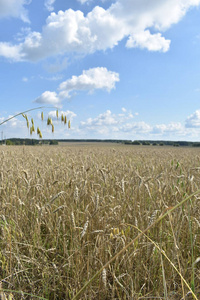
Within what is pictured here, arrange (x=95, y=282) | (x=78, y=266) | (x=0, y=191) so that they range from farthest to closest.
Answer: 1. (x=0, y=191)
2. (x=95, y=282)
3. (x=78, y=266)

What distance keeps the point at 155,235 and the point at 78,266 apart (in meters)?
0.87

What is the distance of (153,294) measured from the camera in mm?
1665

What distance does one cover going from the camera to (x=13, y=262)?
1921 millimetres

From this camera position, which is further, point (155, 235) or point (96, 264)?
point (155, 235)

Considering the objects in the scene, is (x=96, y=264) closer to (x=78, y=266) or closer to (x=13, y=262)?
(x=78, y=266)

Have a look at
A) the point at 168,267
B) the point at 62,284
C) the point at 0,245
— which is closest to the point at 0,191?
the point at 0,245

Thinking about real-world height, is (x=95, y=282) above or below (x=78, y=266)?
below

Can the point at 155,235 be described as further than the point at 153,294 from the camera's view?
Yes

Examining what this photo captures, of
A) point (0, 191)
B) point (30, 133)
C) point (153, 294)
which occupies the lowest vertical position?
point (153, 294)

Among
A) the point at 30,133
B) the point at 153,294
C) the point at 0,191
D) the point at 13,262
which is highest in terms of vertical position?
the point at 30,133

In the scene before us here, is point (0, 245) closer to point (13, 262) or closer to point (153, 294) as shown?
point (13, 262)

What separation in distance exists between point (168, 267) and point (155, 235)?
1.24 ft

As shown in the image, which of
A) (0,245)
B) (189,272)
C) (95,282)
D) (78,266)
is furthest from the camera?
(0,245)

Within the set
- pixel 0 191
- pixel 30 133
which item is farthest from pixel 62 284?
pixel 0 191
